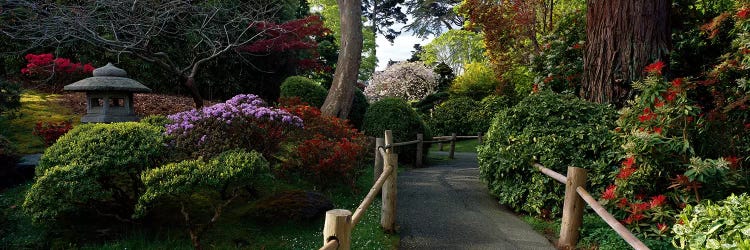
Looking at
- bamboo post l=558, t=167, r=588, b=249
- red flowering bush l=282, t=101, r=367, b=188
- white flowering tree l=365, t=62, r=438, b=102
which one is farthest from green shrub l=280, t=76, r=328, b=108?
white flowering tree l=365, t=62, r=438, b=102

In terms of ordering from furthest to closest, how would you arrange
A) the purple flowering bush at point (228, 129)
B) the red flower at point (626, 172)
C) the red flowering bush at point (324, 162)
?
1. the red flowering bush at point (324, 162)
2. the purple flowering bush at point (228, 129)
3. the red flower at point (626, 172)

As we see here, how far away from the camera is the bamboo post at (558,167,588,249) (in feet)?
12.5

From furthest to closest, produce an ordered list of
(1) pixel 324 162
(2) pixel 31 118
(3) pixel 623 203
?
(2) pixel 31 118, (1) pixel 324 162, (3) pixel 623 203

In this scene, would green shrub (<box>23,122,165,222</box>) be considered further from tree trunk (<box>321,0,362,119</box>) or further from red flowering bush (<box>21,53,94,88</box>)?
red flowering bush (<box>21,53,94,88</box>)

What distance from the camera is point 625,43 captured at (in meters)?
5.67

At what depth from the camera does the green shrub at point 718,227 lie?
2568 millimetres

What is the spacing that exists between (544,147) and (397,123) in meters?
5.09

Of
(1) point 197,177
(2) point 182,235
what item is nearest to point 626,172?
(1) point 197,177

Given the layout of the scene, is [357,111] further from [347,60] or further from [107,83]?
[107,83]

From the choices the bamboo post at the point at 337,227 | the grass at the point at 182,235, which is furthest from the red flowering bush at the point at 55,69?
the bamboo post at the point at 337,227

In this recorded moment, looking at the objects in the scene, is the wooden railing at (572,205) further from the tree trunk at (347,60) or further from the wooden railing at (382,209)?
the tree trunk at (347,60)

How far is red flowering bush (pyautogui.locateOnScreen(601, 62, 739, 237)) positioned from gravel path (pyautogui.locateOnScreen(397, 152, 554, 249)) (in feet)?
3.12

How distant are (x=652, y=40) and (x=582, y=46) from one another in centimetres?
133

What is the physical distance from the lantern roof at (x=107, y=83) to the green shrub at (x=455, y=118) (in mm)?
12634
